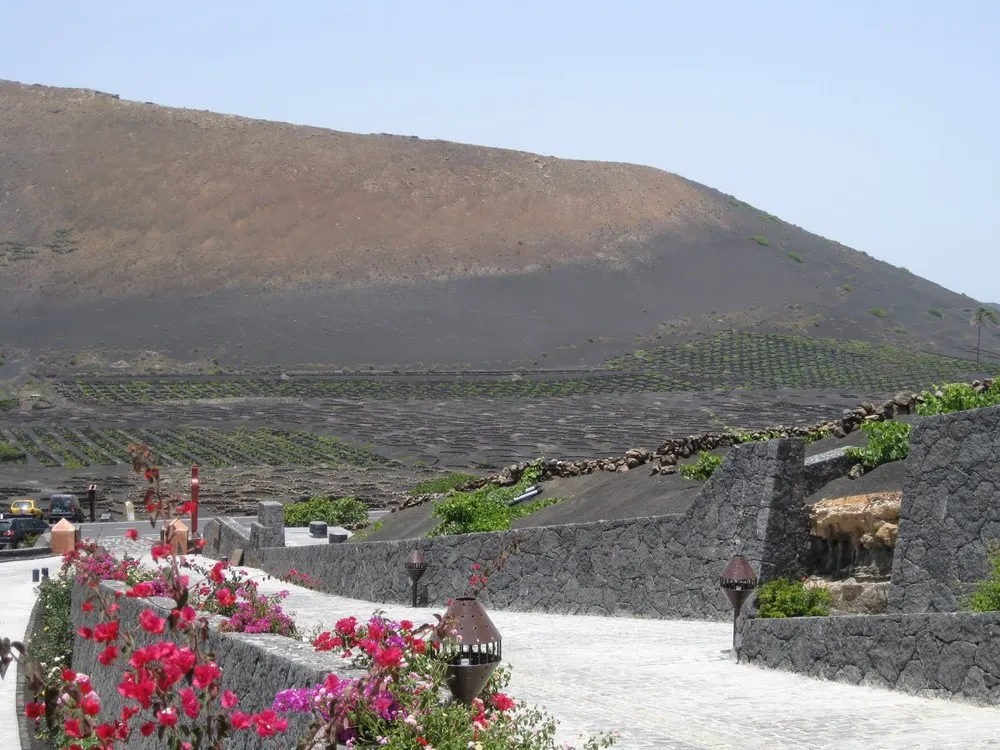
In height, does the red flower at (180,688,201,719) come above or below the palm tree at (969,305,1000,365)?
below

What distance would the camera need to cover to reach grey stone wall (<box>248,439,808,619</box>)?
13.4 meters

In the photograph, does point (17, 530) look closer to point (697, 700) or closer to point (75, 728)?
point (697, 700)

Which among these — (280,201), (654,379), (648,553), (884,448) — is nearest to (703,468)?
(648,553)

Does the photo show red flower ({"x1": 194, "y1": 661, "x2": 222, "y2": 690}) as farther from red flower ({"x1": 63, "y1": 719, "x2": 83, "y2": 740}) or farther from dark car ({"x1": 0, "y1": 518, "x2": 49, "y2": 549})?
dark car ({"x1": 0, "y1": 518, "x2": 49, "y2": 549})

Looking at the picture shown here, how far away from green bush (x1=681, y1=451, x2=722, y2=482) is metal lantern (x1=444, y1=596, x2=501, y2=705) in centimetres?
1066

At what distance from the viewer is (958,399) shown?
13.7m

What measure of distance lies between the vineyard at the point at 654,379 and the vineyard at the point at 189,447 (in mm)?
14755

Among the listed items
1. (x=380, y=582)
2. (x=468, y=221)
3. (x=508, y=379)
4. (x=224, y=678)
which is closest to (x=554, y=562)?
(x=380, y=582)

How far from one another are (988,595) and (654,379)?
311ft

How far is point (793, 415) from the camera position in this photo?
79.6 m

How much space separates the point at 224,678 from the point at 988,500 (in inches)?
244

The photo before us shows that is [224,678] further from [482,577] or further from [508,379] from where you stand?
[508,379]

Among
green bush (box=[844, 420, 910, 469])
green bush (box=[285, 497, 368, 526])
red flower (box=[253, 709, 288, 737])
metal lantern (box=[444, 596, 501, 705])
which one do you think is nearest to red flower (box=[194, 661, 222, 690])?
red flower (box=[253, 709, 288, 737])

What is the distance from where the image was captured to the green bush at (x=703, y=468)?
56.6 ft
